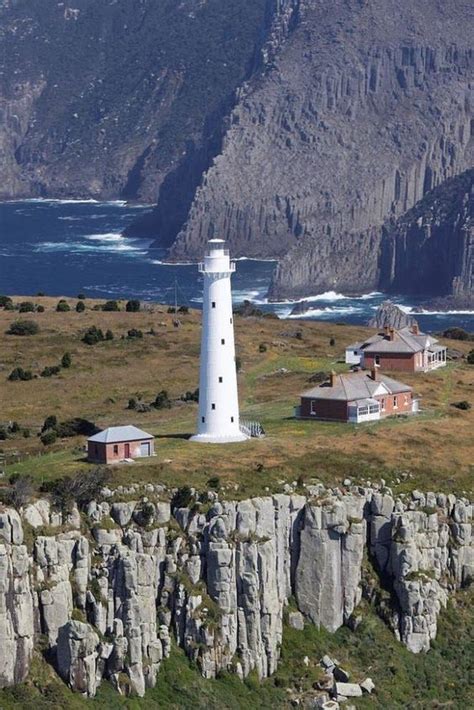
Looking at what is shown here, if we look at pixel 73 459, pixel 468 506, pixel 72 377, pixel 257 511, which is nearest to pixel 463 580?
pixel 468 506

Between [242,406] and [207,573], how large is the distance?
25.9 m

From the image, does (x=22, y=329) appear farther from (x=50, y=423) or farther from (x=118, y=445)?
(x=118, y=445)

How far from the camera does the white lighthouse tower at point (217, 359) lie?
106 meters

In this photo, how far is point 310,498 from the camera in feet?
327

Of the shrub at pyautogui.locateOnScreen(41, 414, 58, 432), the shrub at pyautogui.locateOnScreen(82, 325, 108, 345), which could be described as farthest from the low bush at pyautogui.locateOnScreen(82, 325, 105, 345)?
the shrub at pyautogui.locateOnScreen(41, 414, 58, 432)

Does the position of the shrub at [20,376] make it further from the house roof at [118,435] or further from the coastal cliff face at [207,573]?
the coastal cliff face at [207,573]

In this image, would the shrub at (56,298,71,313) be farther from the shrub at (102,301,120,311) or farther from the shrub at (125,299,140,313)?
the shrub at (125,299,140,313)

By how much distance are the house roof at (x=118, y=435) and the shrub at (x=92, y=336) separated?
126 ft

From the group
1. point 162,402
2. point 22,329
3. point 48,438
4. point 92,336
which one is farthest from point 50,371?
point 48,438

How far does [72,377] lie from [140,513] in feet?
121

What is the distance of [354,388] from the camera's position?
115375 mm

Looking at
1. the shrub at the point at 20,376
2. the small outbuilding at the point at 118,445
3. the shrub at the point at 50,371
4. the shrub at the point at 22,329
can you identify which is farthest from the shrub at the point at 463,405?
the shrub at the point at 22,329

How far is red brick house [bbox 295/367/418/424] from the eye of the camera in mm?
114250

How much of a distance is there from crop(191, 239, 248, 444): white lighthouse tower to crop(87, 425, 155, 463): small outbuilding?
523 centimetres
